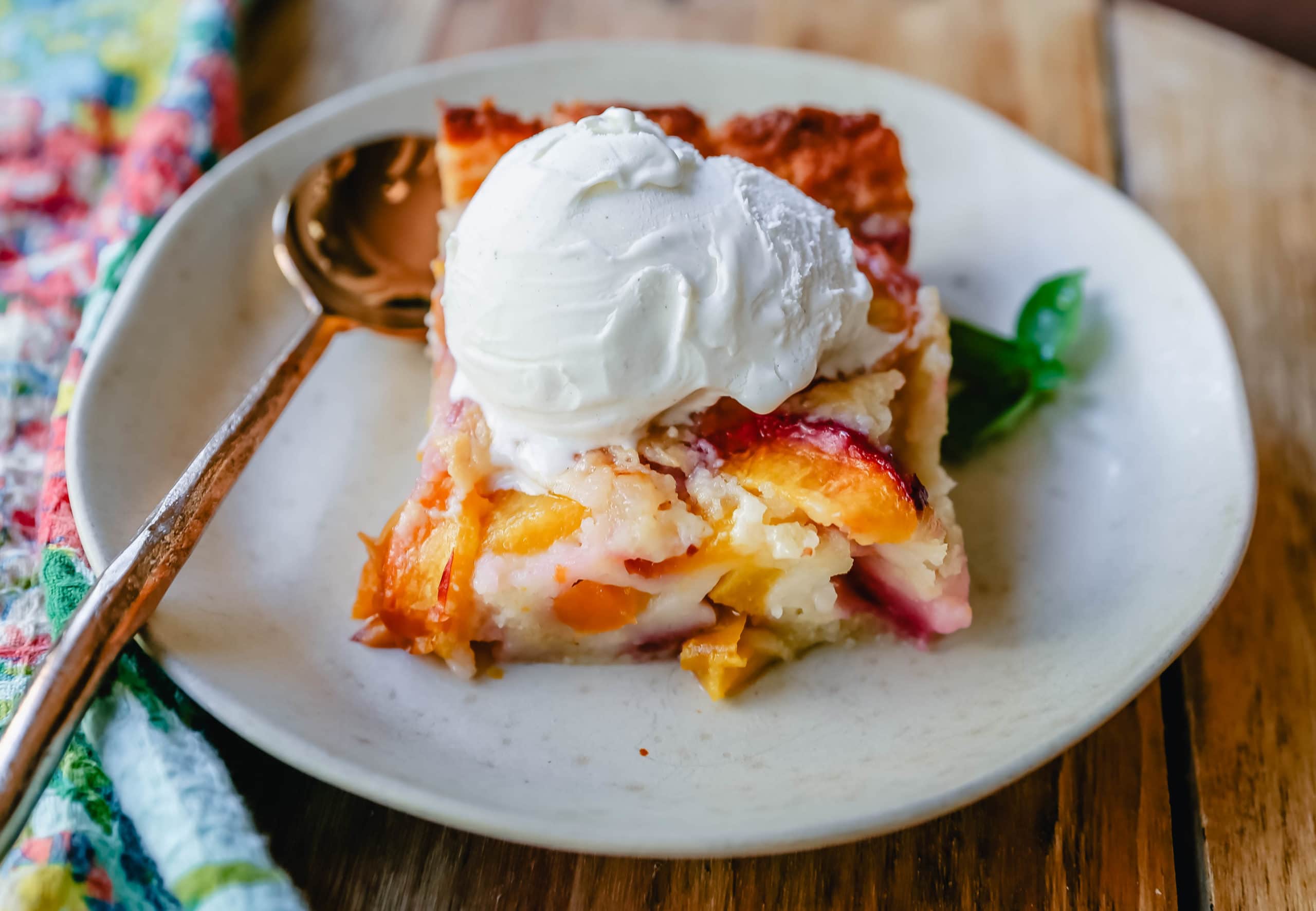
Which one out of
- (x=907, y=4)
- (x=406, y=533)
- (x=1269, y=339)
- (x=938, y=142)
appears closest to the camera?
(x=406, y=533)

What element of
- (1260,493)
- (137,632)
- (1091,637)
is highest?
(137,632)

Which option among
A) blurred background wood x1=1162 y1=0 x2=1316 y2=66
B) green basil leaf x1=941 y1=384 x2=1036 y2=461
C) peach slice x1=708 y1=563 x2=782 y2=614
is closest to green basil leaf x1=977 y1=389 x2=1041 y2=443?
green basil leaf x1=941 y1=384 x2=1036 y2=461

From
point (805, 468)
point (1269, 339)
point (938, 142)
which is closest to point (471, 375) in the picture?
point (805, 468)

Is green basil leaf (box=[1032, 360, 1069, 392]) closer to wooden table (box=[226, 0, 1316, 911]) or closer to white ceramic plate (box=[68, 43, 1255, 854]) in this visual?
white ceramic plate (box=[68, 43, 1255, 854])

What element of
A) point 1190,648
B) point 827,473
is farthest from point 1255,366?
point 827,473

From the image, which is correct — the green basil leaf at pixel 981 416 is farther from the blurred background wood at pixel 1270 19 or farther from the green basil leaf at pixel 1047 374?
the blurred background wood at pixel 1270 19

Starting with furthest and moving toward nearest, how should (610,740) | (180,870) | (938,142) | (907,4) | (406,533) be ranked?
(907,4)
(938,142)
(406,533)
(610,740)
(180,870)

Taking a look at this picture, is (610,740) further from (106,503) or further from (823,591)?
(106,503)
